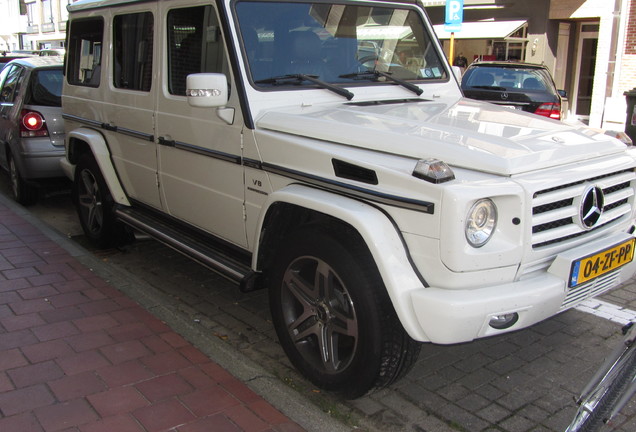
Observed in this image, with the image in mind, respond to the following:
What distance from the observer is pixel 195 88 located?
3449mm

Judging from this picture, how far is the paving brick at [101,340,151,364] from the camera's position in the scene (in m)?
3.64

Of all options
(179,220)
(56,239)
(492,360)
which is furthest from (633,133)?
(56,239)

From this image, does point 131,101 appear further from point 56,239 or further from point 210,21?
point 56,239

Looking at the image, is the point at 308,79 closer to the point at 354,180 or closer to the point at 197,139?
the point at 197,139

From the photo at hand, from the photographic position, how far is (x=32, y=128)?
22.9 ft

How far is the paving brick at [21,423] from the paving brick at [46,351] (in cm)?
62

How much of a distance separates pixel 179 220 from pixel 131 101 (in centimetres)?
106

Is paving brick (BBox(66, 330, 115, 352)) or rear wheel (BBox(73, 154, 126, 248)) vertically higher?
rear wheel (BBox(73, 154, 126, 248))

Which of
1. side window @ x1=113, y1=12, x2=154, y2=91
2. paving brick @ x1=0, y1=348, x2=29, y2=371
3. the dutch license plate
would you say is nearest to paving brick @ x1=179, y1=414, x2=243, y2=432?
paving brick @ x1=0, y1=348, x2=29, y2=371

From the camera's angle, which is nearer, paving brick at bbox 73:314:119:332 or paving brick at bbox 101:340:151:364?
paving brick at bbox 101:340:151:364

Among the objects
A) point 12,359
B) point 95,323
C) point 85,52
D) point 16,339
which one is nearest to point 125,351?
point 95,323

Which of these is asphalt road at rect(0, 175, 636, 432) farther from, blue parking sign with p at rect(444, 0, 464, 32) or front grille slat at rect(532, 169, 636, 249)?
blue parking sign with p at rect(444, 0, 464, 32)

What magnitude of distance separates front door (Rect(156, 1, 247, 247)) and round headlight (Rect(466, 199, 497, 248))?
1.53 meters

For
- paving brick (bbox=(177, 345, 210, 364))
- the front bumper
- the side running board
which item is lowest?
paving brick (bbox=(177, 345, 210, 364))
